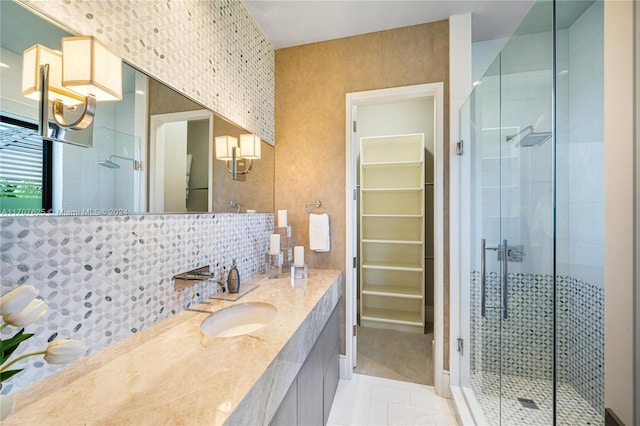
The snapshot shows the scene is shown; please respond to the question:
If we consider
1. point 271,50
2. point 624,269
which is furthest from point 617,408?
point 271,50

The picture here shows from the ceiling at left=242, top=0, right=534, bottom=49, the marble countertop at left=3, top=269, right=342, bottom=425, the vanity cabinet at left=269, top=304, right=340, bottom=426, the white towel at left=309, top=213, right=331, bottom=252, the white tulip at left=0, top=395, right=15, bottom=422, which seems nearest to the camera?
the white tulip at left=0, top=395, right=15, bottom=422

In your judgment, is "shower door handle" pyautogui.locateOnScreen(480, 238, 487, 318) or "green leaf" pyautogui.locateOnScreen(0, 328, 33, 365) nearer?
"green leaf" pyautogui.locateOnScreen(0, 328, 33, 365)

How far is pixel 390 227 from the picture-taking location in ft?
9.82

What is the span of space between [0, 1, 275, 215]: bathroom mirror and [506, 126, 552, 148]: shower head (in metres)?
1.62

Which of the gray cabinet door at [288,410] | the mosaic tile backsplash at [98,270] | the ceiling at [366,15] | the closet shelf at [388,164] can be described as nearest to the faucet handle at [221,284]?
the mosaic tile backsplash at [98,270]

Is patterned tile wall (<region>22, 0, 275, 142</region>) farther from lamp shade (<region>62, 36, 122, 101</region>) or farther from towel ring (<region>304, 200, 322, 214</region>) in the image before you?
towel ring (<region>304, 200, 322, 214</region>)

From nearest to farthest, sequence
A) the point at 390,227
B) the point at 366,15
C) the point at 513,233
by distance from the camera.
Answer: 1. the point at 513,233
2. the point at 366,15
3. the point at 390,227

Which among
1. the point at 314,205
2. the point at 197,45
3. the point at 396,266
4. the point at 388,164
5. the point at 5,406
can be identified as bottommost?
the point at 396,266

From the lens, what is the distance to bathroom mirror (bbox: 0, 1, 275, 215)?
663 millimetres

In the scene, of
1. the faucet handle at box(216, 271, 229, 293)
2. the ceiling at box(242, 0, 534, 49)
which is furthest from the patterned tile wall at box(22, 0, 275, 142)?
the faucet handle at box(216, 271, 229, 293)

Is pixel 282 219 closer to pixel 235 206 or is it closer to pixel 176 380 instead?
pixel 235 206

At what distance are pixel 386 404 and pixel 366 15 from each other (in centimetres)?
272

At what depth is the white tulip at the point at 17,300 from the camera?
0.40 m

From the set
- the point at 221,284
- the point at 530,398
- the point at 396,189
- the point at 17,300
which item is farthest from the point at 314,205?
the point at 17,300
